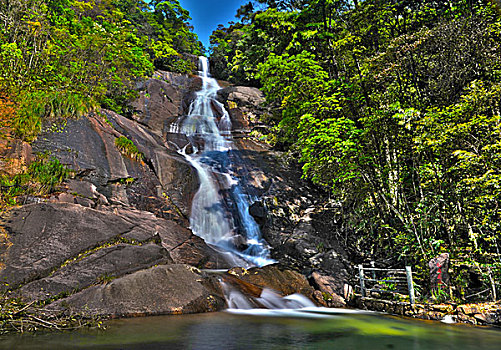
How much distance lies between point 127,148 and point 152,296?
321 inches

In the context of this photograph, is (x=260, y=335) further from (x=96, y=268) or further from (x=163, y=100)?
(x=163, y=100)

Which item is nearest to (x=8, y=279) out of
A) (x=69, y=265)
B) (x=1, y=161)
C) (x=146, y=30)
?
(x=69, y=265)

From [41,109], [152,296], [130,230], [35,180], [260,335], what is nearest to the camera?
[260,335]

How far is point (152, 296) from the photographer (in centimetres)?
685

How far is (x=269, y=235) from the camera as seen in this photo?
47.1 ft

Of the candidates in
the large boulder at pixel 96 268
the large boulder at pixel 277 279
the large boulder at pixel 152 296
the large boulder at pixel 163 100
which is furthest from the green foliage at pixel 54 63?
the large boulder at pixel 277 279

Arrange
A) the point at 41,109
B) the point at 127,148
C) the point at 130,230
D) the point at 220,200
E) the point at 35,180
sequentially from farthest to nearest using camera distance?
the point at 220,200
the point at 127,148
the point at 41,109
the point at 130,230
the point at 35,180

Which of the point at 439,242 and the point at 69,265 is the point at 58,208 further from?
the point at 439,242

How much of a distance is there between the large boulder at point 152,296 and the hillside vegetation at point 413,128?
5.52 metres

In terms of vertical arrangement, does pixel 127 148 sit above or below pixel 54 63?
below

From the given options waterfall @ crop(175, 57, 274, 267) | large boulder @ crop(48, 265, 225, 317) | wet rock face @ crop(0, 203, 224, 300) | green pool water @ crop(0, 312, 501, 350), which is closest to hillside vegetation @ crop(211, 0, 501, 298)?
green pool water @ crop(0, 312, 501, 350)

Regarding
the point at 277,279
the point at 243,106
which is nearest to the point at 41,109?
the point at 277,279

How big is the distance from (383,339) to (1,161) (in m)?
10.8

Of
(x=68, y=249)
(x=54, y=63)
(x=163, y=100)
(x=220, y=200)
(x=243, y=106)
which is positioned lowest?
(x=68, y=249)
